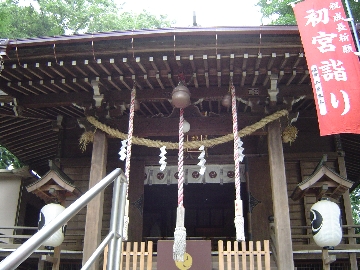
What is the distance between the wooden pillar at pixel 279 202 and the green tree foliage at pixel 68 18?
1410 cm

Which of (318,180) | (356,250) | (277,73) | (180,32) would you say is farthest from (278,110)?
(356,250)

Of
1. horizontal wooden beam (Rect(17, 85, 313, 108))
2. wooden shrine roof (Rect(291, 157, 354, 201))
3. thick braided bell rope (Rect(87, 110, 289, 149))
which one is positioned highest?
horizontal wooden beam (Rect(17, 85, 313, 108))

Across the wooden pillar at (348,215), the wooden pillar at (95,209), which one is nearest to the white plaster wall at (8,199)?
the wooden pillar at (95,209)

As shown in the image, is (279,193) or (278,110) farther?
(278,110)

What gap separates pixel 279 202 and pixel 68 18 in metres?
19.6

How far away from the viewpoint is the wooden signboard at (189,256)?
5348 mm

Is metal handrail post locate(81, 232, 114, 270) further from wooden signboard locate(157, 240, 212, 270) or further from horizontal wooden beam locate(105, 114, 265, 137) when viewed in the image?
horizontal wooden beam locate(105, 114, 265, 137)

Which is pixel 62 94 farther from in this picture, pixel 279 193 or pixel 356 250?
pixel 356 250

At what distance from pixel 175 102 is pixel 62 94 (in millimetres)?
Result: 2081

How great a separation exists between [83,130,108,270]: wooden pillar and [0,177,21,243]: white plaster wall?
4.83 metres

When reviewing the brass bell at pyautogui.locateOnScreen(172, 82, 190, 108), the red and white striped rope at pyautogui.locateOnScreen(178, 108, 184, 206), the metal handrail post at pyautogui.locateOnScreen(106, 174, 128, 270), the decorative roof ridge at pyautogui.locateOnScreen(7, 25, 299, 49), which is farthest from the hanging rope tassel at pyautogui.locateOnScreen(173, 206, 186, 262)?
the metal handrail post at pyautogui.locateOnScreen(106, 174, 128, 270)

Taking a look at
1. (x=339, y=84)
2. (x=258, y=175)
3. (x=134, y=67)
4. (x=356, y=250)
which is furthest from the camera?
Answer: (x=258, y=175)

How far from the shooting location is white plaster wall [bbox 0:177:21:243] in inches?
393

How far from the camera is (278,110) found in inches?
247
